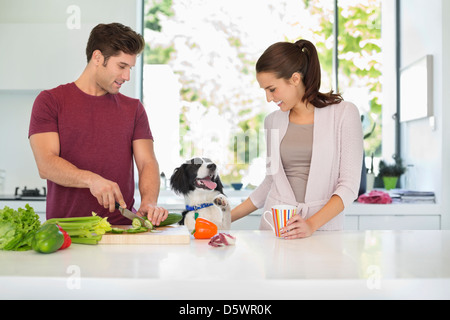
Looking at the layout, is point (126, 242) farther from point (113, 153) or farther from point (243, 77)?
point (243, 77)

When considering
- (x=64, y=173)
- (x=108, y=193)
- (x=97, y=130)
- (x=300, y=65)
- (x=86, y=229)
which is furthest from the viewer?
(x=97, y=130)

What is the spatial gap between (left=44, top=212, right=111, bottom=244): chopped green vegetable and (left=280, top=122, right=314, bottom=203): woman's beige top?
0.82 metres

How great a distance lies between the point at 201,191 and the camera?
2348 millimetres

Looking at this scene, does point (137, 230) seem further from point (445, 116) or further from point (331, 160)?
point (445, 116)

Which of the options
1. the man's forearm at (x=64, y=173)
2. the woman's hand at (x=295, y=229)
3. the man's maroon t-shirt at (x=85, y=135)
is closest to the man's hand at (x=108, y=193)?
the man's forearm at (x=64, y=173)

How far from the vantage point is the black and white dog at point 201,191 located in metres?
2.19

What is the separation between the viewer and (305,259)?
1.32 meters

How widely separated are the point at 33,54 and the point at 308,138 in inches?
97.2

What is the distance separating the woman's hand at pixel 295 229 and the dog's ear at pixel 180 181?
84 cm

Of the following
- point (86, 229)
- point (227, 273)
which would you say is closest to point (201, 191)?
point (86, 229)

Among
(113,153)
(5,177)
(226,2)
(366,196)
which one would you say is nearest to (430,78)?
(366,196)

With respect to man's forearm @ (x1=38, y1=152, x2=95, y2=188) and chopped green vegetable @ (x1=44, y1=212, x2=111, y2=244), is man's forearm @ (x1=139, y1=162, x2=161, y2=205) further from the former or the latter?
chopped green vegetable @ (x1=44, y1=212, x2=111, y2=244)

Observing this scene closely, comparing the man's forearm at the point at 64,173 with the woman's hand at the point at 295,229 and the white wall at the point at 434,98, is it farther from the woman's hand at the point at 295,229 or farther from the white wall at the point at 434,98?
the white wall at the point at 434,98

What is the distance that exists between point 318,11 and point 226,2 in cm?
81
